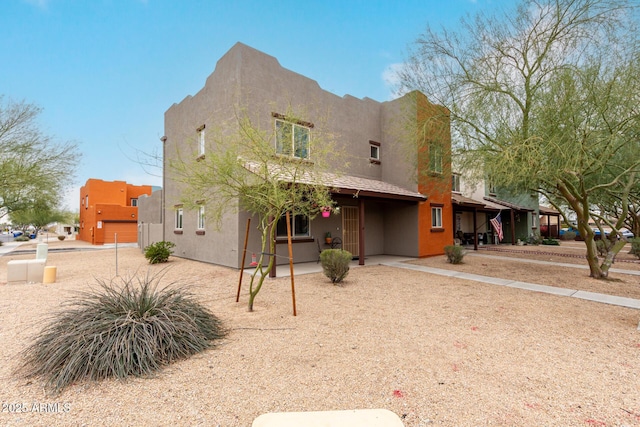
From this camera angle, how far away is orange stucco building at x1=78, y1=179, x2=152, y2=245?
28.7 meters

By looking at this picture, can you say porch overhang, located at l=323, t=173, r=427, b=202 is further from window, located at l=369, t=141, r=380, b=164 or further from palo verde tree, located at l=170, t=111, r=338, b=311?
palo verde tree, located at l=170, t=111, r=338, b=311

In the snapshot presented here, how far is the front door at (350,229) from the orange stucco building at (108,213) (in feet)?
84.8

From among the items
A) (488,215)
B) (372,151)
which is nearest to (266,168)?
(372,151)

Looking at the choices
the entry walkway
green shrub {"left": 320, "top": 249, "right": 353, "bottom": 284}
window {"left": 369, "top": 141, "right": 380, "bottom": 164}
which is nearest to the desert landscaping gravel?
the entry walkway

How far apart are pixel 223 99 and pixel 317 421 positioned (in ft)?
35.3

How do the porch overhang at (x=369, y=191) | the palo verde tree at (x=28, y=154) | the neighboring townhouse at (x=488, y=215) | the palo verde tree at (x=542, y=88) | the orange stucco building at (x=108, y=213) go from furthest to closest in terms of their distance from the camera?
the orange stucco building at (x=108, y=213)
the neighboring townhouse at (x=488, y=215)
the palo verde tree at (x=28, y=154)
the porch overhang at (x=369, y=191)
the palo verde tree at (x=542, y=88)

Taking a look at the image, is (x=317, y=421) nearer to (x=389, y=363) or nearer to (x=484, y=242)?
(x=389, y=363)

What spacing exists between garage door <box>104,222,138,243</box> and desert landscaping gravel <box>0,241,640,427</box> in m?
27.0

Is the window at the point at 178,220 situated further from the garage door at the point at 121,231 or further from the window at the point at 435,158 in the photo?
the garage door at the point at 121,231

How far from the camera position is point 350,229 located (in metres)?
13.1

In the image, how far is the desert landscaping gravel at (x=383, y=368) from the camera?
8.50 ft

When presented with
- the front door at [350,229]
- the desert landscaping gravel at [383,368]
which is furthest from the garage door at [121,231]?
the front door at [350,229]

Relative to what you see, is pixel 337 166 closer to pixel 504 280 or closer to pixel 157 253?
pixel 504 280

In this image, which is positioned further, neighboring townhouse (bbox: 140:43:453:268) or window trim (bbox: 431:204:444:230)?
window trim (bbox: 431:204:444:230)
